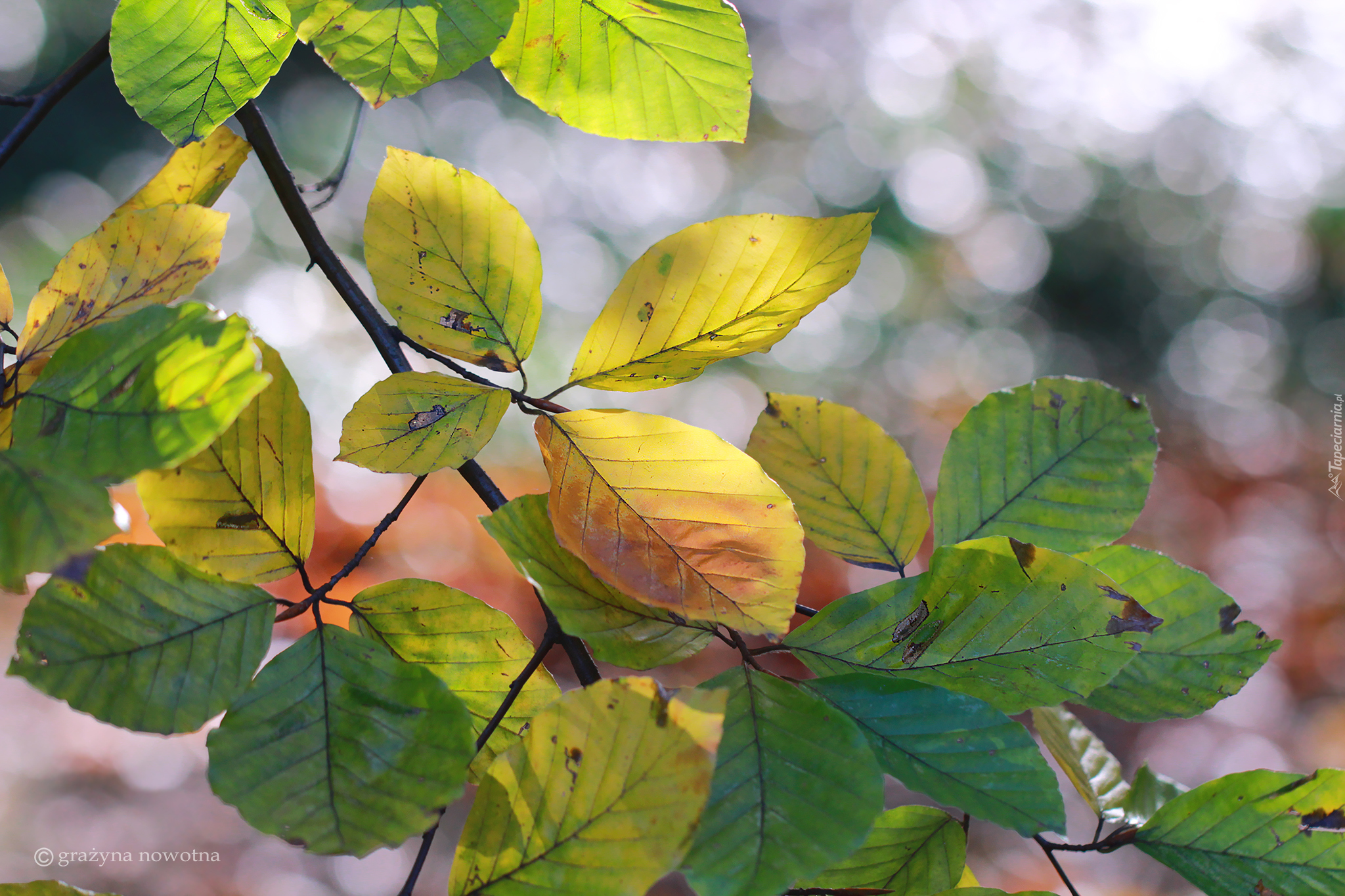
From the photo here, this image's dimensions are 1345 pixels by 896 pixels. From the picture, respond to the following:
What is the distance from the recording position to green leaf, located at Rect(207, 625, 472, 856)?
20 cm

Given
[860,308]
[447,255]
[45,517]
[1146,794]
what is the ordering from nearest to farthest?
[45,517] < [447,255] < [1146,794] < [860,308]

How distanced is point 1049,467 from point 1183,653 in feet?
0.30

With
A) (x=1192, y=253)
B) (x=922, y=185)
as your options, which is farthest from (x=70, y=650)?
(x=1192, y=253)

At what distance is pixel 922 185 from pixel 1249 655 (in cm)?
459

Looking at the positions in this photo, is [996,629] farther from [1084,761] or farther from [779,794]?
[1084,761]

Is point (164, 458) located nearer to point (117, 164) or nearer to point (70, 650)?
point (70, 650)

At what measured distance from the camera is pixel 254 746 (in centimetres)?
22

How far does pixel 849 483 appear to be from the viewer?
0.35m

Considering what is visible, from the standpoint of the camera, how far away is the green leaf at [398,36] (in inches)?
10.4

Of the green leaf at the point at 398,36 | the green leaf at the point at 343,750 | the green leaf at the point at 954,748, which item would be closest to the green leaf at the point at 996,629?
the green leaf at the point at 954,748

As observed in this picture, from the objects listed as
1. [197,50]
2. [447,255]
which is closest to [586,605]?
[447,255]

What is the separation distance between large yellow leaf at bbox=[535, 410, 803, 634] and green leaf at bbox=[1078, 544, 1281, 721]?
0.17 meters

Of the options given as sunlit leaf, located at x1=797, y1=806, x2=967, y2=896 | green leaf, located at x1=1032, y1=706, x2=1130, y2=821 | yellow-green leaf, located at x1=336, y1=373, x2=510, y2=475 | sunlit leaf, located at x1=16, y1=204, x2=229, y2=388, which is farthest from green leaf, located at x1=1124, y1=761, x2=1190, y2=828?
sunlit leaf, located at x1=16, y1=204, x2=229, y2=388

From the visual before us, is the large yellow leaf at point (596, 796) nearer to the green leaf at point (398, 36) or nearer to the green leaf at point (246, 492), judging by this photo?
the green leaf at point (246, 492)
